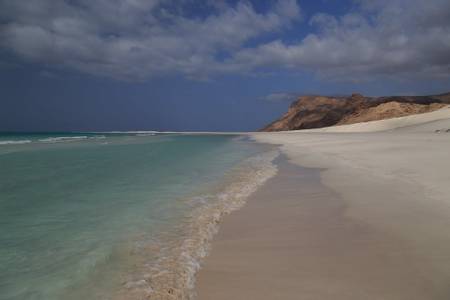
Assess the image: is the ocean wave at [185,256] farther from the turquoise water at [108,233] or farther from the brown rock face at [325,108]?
the brown rock face at [325,108]

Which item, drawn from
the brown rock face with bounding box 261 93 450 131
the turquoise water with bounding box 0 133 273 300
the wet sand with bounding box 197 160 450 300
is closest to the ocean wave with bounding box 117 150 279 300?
the turquoise water with bounding box 0 133 273 300

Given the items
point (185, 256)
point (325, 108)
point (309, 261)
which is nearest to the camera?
point (309, 261)

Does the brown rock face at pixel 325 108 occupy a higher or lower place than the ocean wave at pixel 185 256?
higher

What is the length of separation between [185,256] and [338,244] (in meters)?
1.92

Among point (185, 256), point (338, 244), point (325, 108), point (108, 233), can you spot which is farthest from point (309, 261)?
point (325, 108)

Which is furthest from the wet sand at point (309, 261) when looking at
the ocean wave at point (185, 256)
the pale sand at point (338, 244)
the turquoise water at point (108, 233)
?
the turquoise water at point (108, 233)

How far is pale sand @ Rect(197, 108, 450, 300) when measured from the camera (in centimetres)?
289

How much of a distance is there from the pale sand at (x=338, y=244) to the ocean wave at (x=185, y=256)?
17 centimetres

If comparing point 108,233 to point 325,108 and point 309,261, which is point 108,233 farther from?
point 325,108

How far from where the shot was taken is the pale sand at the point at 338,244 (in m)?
2.89

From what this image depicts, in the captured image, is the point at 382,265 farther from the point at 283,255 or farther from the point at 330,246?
the point at 283,255

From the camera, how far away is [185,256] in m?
3.81

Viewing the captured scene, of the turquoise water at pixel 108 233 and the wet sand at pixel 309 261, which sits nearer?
the wet sand at pixel 309 261

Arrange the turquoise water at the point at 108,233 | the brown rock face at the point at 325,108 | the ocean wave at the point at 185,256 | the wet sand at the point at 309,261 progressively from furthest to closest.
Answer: the brown rock face at the point at 325,108
the turquoise water at the point at 108,233
the ocean wave at the point at 185,256
the wet sand at the point at 309,261
